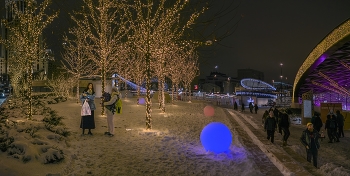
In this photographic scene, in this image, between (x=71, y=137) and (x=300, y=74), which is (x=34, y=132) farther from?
(x=300, y=74)

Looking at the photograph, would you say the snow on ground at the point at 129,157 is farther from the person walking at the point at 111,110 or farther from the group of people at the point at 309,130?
the group of people at the point at 309,130

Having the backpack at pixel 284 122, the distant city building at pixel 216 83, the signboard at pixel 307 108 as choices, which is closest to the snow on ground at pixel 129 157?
the backpack at pixel 284 122

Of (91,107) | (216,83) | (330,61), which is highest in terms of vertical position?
(216,83)

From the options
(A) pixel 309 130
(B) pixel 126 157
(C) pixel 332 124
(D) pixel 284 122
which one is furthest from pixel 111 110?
(C) pixel 332 124

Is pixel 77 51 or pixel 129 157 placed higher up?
pixel 77 51

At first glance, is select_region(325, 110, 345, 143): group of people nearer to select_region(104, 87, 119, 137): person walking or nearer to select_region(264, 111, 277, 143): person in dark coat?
select_region(264, 111, 277, 143): person in dark coat

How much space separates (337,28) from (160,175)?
16.9 m

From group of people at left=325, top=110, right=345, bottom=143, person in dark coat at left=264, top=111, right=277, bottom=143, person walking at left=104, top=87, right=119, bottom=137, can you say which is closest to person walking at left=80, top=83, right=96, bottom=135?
person walking at left=104, top=87, right=119, bottom=137

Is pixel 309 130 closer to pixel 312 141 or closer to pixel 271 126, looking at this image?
pixel 312 141

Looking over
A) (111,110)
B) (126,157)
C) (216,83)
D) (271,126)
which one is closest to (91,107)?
(111,110)

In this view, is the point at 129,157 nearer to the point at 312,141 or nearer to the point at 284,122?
the point at 312,141

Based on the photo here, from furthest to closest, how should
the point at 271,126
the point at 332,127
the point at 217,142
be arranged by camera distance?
the point at 332,127 < the point at 271,126 < the point at 217,142

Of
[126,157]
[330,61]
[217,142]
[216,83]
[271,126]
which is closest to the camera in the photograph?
[126,157]

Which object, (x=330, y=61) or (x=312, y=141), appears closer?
(x=312, y=141)
